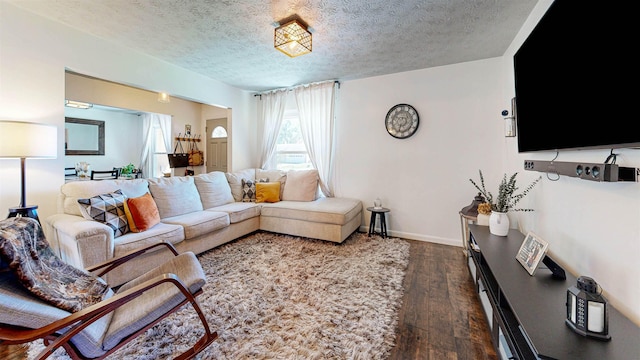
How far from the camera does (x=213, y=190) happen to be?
3650 mm

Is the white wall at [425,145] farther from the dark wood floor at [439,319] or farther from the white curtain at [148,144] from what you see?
the white curtain at [148,144]

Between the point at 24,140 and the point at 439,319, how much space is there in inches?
139

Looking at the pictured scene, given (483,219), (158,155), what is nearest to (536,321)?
(483,219)

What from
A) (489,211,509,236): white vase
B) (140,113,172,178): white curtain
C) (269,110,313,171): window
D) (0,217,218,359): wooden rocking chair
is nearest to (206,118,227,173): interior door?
(140,113,172,178): white curtain

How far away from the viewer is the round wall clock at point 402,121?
11.7 ft

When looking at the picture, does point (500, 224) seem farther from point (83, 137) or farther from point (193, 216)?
point (83, 137)

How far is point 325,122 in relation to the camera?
4137 millimetres

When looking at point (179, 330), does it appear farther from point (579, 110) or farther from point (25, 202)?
point (579, 110)

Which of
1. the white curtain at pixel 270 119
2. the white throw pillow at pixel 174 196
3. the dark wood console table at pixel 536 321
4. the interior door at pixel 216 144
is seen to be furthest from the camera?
the interior door at pixel 216 144

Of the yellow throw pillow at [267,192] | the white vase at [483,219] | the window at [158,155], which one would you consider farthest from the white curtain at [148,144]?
the white vase at [483,219]

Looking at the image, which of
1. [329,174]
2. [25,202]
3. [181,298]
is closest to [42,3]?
[25,202]

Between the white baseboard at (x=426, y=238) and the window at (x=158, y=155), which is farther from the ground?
the window at (x=158, y=155)

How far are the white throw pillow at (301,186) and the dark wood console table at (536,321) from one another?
101 inches

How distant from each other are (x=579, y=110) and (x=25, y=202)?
13.4 ft
